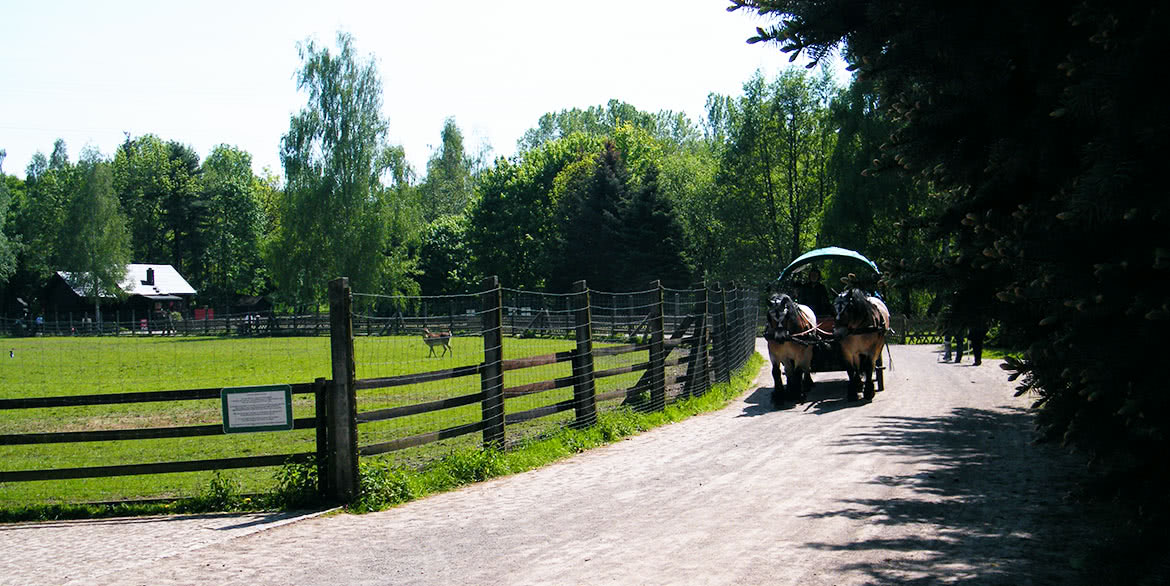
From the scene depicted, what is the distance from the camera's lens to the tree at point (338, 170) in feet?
188

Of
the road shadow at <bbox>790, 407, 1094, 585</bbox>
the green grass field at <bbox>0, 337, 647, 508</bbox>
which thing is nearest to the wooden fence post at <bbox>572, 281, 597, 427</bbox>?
the green grass field at <bbox>0, 337, 647, 508</bbox>

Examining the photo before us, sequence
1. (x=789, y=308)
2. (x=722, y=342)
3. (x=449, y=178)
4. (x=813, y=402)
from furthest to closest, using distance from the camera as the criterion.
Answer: (x=449, y=178) → (x=722, y=342) → (x=813, y=402) → (x=789, y=308)

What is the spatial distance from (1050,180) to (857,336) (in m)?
11.6

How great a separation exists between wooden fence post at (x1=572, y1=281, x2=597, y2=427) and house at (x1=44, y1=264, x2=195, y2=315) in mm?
75374

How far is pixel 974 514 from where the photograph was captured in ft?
25.6

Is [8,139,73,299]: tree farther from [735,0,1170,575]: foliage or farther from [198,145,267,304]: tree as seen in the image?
[735,0,1170,575]: foliage

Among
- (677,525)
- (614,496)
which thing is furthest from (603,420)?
(677,525)

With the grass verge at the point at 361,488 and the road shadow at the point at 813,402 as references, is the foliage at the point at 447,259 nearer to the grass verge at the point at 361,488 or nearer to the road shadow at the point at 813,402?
the road shadow at the point at 813,402

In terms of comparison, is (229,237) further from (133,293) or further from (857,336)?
(857,336)

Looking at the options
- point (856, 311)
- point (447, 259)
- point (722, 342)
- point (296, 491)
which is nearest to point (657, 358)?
point (856, 311)

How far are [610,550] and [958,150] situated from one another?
3614 millimetres

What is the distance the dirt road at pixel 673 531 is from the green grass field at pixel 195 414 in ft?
6.08

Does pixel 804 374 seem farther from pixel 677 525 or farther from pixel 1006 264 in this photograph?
pixel 1006 264

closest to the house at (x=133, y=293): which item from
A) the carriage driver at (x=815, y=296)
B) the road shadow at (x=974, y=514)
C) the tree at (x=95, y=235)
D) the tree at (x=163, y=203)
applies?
the tree at (x=95, y=235)
